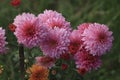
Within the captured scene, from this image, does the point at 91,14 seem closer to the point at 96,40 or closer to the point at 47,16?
the point at 47,16

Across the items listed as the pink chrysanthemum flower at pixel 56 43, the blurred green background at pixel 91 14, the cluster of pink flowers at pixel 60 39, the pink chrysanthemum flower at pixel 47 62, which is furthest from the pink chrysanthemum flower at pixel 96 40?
the blurred green background at pixel 91 14

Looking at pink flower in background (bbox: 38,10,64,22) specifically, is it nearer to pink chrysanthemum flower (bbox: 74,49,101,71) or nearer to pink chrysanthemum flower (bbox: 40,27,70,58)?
pink chrysanthemum flower (bbox: 40,27,70,58)

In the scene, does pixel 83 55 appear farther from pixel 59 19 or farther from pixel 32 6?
pixel 32 6

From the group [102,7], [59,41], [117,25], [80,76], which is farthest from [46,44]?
[102,7]

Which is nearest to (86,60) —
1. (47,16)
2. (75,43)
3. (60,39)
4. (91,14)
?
(75,43)

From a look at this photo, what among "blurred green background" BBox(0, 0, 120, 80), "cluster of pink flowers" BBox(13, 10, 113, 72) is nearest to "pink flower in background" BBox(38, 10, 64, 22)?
"cluster of pink flowers" BBox(13, 10, 113, 72)

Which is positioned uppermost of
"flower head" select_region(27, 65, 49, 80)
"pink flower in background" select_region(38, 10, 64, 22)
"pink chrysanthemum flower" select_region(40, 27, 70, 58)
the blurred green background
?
the blurred green background
